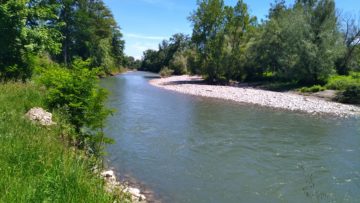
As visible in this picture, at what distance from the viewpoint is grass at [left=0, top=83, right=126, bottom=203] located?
4779mm

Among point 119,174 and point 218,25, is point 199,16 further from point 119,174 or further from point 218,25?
point 119,174

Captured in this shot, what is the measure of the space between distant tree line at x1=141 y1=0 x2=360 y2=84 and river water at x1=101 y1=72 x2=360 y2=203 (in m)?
18.8

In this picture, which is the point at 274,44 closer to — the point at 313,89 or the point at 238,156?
the point at 313,89

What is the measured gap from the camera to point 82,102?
386 inches

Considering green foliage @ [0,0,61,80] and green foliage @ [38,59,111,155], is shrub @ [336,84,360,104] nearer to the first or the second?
green foliage @ [0,0,61,80]

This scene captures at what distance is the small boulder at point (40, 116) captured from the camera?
916cm

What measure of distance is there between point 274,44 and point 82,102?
1628 inches

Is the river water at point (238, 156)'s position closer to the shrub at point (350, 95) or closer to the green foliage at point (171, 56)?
the shrub at point (350, 95)

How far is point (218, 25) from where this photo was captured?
49344mm

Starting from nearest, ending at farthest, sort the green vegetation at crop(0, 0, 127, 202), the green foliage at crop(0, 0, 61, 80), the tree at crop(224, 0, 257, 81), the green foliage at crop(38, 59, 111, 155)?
the green vegetation at crop(0, 0, 127, 202) → the green foliage at crop(38, 59, 111, 155) → the green foliage at crop(0, 0, 61, 80) → the tree at crop(224, 0, 257, 81)

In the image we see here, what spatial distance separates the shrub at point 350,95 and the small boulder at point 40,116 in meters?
27.8

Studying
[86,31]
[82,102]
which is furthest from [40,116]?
[86,31]

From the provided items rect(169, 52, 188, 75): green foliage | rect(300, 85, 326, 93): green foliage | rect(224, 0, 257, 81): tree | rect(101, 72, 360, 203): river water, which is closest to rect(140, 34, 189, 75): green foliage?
rect(169, 52, 188, 75): green foliage

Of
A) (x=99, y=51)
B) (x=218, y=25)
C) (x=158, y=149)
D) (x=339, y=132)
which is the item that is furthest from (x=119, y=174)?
(x=99, y=51)
